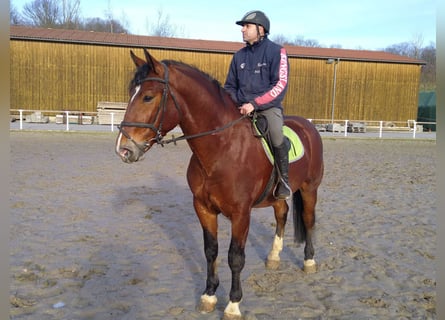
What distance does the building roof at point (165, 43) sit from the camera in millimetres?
28125

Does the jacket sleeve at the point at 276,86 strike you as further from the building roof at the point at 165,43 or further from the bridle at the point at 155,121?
the building roof at the point at 165,43

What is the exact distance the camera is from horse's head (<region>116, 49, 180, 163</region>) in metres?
2.74

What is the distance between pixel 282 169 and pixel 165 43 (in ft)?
96.3

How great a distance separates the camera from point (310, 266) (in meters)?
4.47

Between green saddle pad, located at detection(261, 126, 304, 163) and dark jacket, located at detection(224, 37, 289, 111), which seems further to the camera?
green saddle pad, located at detection(261, 126, 304, 163)

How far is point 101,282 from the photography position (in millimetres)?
3961

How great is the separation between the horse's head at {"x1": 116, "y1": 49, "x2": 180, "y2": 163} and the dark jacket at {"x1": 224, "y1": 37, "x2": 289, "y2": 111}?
0.95 meters

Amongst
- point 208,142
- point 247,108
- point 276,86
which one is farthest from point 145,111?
point 276,86

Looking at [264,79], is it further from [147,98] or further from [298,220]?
[298,220]

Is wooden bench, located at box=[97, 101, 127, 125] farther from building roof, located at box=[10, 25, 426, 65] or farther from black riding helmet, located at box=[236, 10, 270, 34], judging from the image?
black riding helmet, located at box=[236, 10, 270, 34]

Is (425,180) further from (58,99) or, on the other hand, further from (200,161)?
(58,99)

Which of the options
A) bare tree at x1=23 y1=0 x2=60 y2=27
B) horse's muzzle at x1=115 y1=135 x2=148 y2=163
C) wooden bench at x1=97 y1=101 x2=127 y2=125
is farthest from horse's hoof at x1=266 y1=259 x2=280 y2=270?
bare tree at x1=23 y1=0 x2=60 y2=27

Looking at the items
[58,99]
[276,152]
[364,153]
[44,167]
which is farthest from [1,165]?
[58,99]

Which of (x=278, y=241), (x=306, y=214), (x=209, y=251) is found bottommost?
(x=278, y=241)
